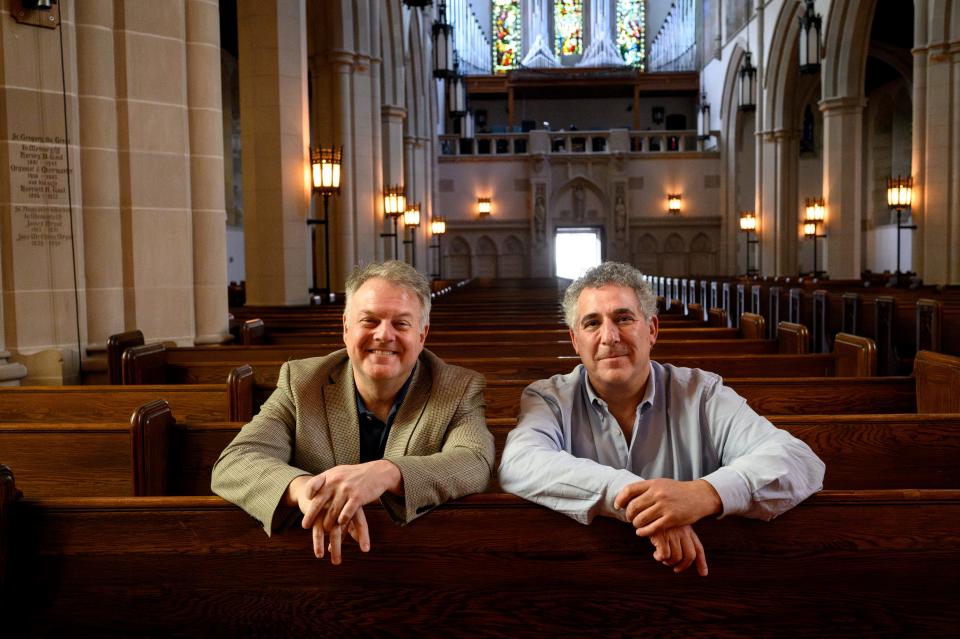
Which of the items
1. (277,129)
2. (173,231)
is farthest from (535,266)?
(173,231)

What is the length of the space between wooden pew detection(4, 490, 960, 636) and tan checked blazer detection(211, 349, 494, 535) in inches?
5.7

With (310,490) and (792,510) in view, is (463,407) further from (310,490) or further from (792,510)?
(792,510)

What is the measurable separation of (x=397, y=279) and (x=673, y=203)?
22.7m

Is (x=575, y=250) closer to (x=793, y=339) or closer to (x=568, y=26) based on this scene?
(x=568, y=26)

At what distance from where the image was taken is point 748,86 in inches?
773

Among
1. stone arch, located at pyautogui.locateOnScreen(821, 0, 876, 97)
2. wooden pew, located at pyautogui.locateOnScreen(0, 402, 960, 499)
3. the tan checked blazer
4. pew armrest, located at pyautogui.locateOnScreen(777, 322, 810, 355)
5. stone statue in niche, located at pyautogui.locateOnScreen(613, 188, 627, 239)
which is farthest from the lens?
stone statue in niche, located at pyautogui.locateOnScreen(613, 188, 627, 239)

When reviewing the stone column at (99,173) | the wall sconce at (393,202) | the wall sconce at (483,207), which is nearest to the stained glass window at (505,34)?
the wall sconce at (483,207)

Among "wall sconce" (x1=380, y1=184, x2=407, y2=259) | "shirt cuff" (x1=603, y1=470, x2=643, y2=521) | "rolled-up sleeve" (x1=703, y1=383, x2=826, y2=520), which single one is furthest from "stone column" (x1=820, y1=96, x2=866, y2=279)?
"shirt cuff" (x1=603, y1=470, x2=643, y2=521)

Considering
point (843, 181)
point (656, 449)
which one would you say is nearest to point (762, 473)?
point (656, 449)

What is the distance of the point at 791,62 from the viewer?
18672 millimetres

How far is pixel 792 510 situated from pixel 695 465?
1.23 ft

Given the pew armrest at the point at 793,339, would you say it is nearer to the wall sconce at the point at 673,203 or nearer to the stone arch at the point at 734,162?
the stone arch at the point at 734,162

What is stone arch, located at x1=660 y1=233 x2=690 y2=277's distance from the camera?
956 inches

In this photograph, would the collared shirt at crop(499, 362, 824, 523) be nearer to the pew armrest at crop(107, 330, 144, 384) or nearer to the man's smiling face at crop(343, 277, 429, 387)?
the man's smiling face at crop(343, 277, 429, 387)
